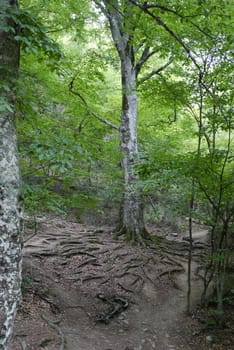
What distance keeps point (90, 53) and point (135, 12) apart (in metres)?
5.43

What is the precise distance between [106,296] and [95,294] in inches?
11.8

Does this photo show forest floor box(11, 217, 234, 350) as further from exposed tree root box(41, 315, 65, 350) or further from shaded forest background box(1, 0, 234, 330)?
shaded forest background box(1, 0, 234, 330)

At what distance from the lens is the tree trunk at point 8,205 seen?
9.27ft

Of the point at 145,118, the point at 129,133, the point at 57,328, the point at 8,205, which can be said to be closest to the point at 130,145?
the point at 129,133

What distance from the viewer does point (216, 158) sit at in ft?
19.1

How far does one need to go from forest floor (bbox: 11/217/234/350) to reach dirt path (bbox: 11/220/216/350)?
2cm

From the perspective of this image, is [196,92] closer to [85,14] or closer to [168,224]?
[85,14]

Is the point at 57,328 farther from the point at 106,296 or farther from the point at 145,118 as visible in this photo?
the point at 145,118

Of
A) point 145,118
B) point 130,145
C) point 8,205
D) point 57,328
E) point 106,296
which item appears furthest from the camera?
point 145,118

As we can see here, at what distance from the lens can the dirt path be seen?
5.54 m

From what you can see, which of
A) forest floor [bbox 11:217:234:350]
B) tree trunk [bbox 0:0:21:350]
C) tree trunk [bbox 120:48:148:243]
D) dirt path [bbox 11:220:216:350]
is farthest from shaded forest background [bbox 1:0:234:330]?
dirt path [bbox 11:220:216:350]

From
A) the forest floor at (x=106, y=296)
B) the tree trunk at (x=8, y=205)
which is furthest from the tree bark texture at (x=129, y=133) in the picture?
the tree trunk at (x=8, y=205)

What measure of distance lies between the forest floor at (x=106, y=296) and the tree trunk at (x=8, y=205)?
2125mm

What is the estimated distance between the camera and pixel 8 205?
287 cm
